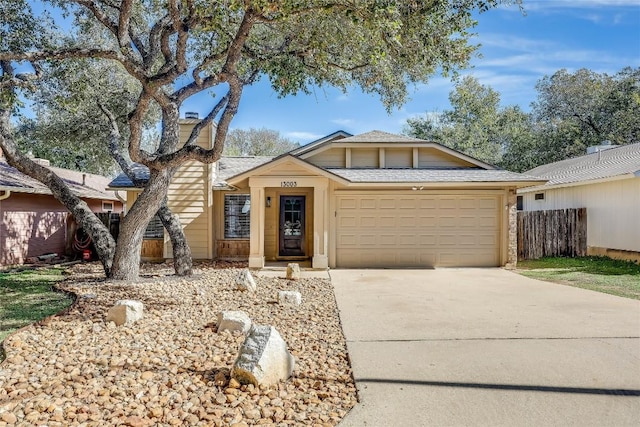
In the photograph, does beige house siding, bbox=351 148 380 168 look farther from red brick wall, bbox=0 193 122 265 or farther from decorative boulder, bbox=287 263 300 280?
red brick wall, bbox=0 193 122 265

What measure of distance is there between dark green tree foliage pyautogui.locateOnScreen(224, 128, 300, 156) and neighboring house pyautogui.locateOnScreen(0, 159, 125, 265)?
24275 mm

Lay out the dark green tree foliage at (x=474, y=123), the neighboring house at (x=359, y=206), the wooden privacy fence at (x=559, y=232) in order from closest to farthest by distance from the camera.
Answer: the neighboring house at (x=359, y=206) → the wooden privacy fence at (x=559, y=232) → the dark green tree foliage at (x=474, y=123)

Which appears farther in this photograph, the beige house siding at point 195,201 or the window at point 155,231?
the window at point 155,231

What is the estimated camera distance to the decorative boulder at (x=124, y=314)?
5.29 metres

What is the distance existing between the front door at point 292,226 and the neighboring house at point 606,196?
737 centimetres

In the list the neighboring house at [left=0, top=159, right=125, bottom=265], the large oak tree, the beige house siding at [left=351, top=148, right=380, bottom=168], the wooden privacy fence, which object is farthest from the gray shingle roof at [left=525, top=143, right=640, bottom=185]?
the neighboring house at [left=0, top=159, right=125, bottom=265]

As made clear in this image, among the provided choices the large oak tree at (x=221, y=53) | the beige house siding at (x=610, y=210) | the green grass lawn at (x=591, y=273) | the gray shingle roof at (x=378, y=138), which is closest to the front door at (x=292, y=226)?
the gray shingle roof at (x=378, y=138)

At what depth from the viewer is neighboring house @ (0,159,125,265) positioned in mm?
11938

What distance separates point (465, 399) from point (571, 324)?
3.18 m

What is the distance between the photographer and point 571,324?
221 inches

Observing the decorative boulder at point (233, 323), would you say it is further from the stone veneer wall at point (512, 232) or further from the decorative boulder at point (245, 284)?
the stone veneer wall at point (512, 232)

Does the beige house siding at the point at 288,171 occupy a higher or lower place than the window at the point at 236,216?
higher

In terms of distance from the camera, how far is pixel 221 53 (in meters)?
7.61

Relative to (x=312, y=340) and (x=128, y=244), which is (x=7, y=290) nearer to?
(x=128, y=244)
